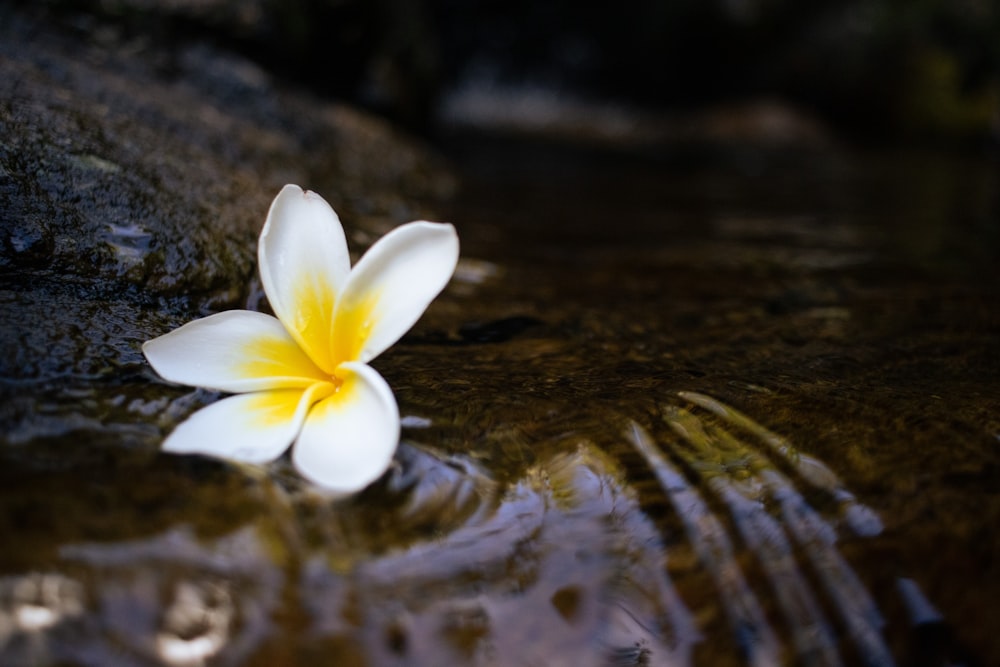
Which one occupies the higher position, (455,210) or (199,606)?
(455,210)

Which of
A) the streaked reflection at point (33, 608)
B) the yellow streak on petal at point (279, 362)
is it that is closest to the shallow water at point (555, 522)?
the streaked reflection at point (33, 608)

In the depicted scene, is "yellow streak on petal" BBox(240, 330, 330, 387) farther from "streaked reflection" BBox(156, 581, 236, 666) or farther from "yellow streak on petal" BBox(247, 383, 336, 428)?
"streaked reflection" BBox(156, 581, 236, 666)

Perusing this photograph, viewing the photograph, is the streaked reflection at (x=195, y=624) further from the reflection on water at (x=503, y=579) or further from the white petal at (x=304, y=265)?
the white petal at (x=304, y=265)

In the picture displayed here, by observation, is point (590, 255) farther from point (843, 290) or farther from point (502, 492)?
point (502, 492)

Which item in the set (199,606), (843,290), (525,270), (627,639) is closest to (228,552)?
(199,606)

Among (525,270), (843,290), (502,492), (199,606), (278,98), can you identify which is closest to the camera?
(199,606)

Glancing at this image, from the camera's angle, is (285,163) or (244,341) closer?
(244,341)
